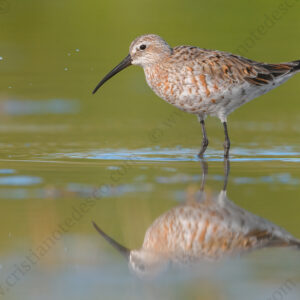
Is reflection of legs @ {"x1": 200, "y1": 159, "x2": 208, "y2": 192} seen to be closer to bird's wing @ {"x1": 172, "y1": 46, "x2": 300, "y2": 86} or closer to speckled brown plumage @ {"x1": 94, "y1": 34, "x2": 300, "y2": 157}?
speckled brown plumage @ {"x1": 94, "y1": 34, "x2": 300, "y2": 157}

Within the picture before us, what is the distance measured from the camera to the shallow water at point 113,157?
514 centimetres

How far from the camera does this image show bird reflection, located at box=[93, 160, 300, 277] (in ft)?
18.1

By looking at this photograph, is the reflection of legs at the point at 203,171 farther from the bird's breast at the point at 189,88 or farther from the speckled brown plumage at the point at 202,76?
the bird's breast at the point at 189,88

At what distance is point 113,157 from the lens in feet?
31.2

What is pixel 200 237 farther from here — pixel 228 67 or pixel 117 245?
pixel 228 67

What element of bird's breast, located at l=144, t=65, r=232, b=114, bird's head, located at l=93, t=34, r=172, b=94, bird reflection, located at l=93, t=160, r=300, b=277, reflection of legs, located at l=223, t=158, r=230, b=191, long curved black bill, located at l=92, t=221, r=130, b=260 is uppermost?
bird's head, located at l=93, t=34, r=172, b=94

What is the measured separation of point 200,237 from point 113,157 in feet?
12.0

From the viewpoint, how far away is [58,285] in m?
4.96

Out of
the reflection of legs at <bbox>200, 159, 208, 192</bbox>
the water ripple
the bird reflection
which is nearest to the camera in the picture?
the bird reflection

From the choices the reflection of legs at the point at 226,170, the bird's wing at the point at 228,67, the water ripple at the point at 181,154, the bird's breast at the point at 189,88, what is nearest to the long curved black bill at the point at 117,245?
the reflection of legs at the point at 226,170

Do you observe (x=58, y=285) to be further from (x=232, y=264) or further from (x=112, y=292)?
(x=232, y=264)

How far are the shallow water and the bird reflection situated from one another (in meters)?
0.11

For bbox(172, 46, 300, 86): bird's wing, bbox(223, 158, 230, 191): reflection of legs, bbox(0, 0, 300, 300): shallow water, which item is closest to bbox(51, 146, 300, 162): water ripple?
bbox(0, 0, 300, 300): shallow water

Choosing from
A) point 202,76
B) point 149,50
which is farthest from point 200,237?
point 149,50
